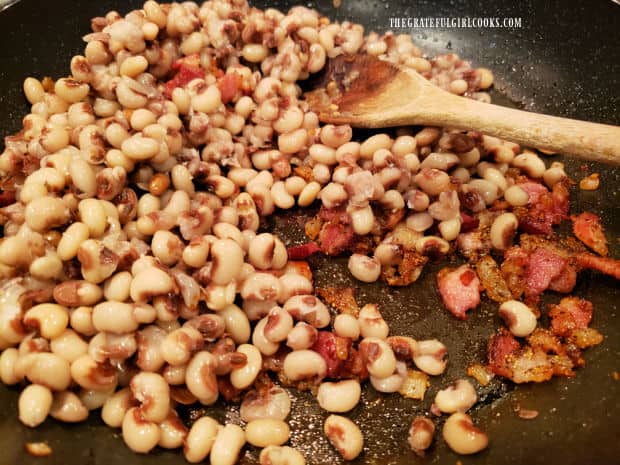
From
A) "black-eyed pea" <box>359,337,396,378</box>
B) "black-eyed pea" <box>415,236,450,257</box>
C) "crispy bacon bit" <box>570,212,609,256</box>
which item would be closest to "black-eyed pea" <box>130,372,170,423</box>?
"black-eyed pea" <box>359,337,396,378</box>

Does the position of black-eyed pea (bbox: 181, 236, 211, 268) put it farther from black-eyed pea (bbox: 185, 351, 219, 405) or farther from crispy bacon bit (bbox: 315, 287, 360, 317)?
crispy bacon bit (bbox: 315, 287, 360, 317)

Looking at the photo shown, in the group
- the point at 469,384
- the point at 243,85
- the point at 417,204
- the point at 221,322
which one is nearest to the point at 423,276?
the point at 417,204

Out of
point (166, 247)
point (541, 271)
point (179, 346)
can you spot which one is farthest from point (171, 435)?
point (541, 271)

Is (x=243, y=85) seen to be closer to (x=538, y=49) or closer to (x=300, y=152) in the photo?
(x=300, y=152)

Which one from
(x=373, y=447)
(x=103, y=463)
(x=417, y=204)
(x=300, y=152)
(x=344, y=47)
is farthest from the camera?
(x=344, y=47)

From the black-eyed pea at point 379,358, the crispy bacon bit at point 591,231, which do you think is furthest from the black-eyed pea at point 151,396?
the crispy bacon bit at point 591,231

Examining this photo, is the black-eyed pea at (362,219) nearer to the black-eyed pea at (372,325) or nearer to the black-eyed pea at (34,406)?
the black-eyed pea at (372,325)

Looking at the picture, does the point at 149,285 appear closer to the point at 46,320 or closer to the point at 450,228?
the point at 46,320
